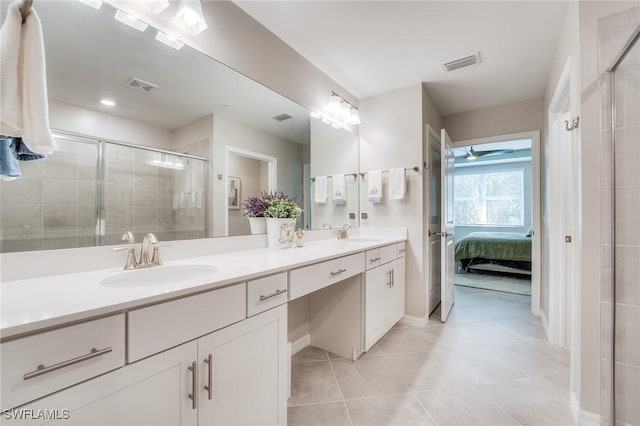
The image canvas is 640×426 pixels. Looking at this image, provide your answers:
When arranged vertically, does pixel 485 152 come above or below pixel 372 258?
above

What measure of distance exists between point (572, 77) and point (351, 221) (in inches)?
77.1

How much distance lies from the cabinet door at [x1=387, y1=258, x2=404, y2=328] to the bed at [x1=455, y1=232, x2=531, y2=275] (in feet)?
9.55

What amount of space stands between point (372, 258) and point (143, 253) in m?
1.49

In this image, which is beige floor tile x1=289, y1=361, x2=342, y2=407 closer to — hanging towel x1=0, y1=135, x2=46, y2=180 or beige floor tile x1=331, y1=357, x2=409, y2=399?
beige floor tile x1=331, y1=357, x2=409, y2=399

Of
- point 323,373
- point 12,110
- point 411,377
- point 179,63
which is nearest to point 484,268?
point 411,377

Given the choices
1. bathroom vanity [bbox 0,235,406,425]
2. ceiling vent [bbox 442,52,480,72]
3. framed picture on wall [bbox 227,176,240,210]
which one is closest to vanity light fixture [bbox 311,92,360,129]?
ceiling vent [bbox 442,52,480,72]

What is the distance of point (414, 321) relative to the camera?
2678 millimetres

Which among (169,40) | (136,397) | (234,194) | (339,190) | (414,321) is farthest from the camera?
(339,190)

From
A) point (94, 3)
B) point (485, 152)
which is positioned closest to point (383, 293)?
point (94, 3)

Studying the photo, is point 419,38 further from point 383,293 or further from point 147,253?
point 147,253

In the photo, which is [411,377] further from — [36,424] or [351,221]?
[36,424]

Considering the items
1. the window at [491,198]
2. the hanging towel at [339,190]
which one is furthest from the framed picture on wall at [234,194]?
the window at [491,198]

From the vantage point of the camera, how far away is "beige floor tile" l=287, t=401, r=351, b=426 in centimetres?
140

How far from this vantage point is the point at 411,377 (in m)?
1.78
